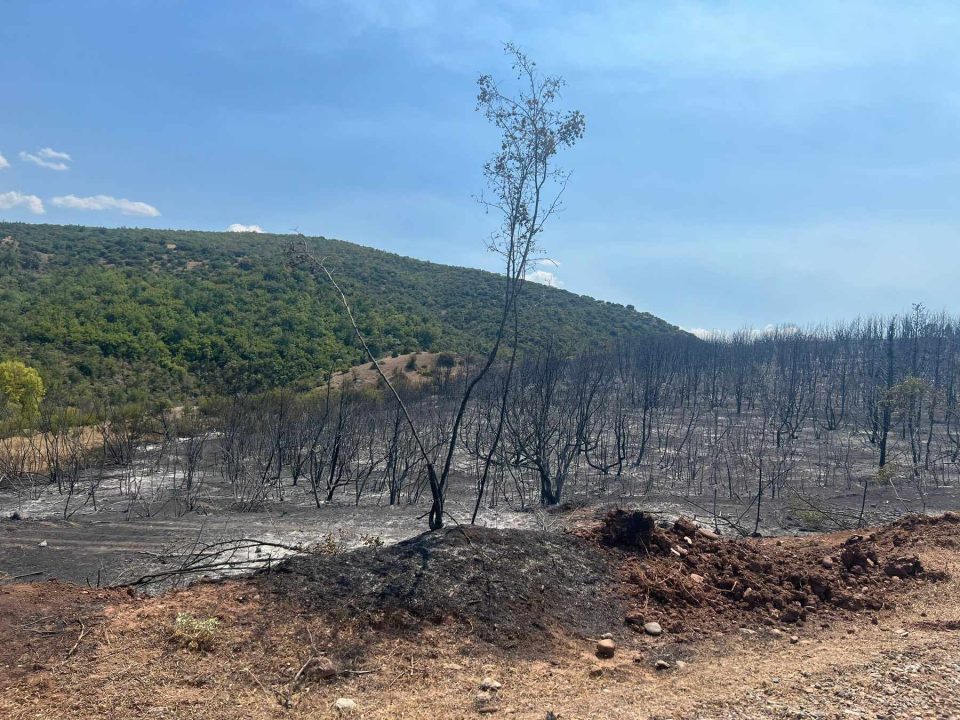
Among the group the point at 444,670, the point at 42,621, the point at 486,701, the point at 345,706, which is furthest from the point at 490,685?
the point at 42,621

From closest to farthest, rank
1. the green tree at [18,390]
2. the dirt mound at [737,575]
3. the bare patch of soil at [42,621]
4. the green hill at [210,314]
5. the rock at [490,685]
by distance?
the rock at [490,685] < the bare patch of soil at [42,621] < the dirt mound at [737,575] < the green tree at [18,390] < the green hill at [210,314]

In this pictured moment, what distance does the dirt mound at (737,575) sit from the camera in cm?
619

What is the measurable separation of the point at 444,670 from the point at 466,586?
Result: 1159 mm

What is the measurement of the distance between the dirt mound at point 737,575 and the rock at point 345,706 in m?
2.69

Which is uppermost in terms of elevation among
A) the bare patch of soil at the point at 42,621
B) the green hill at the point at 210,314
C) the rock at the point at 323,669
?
the green hill at the point at 210,314

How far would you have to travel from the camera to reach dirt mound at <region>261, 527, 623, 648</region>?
18.2 ft

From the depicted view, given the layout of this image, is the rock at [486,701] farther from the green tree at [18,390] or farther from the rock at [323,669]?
the green tree at [18,390]

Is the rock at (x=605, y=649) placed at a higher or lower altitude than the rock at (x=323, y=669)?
higher

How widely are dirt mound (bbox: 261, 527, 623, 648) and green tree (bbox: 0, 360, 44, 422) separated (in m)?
24.2

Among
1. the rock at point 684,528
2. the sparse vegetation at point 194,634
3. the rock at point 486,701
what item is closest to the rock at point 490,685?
the rock at point 486,701

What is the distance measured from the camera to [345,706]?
4.32m

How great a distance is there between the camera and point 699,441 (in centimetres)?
2386

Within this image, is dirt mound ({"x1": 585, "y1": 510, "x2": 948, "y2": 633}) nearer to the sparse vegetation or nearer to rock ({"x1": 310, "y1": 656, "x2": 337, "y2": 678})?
rock ({"x1": 310, "y1": 656, "x2": 337, "y2": 678})

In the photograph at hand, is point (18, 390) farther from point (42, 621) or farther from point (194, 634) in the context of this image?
point (194, 634)
